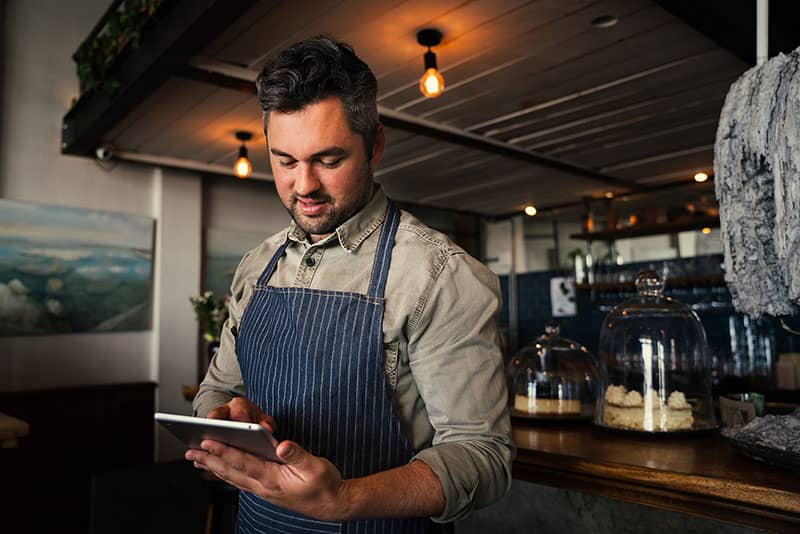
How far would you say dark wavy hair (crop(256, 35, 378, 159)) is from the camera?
3.65 ft

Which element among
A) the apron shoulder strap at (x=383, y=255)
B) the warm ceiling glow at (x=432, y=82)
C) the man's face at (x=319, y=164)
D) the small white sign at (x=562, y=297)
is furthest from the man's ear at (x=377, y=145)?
the small white sign at (x=562, y=297)

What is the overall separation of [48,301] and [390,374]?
4203mm

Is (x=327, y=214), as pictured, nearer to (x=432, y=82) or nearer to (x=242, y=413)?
(x=242, y=413)

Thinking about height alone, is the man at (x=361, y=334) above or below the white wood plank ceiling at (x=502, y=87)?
below

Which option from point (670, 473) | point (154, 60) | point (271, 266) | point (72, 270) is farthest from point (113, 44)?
point (670, 473)

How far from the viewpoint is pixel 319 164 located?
1.15m

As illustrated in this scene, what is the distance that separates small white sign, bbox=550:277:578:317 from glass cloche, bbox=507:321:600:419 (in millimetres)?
4197

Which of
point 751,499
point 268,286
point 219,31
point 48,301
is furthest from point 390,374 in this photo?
point 48,301

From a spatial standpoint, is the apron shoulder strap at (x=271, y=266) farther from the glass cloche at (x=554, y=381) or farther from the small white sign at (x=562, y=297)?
the small white sign at (x=562, y=297)

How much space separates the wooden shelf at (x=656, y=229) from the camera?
5.52 meters

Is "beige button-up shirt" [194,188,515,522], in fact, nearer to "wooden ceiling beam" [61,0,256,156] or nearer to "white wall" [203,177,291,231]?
"wooden ceiling beam" [61,0,256,156]

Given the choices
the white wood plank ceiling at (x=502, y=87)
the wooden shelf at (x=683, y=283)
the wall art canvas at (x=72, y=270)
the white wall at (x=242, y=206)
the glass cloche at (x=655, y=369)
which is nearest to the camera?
the glass cloche at (x=655, y=369)

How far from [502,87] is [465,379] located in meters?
2.91

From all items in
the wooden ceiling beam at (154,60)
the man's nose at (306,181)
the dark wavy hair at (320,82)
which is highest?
the wooden ceiling beam at (154,60)
